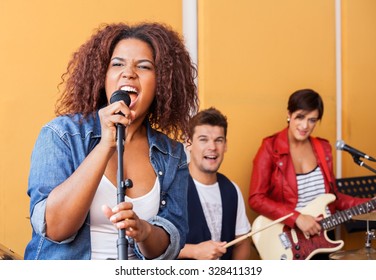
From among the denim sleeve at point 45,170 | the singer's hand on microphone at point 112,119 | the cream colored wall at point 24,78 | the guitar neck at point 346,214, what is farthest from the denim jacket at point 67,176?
the guitar neck at point 346,214

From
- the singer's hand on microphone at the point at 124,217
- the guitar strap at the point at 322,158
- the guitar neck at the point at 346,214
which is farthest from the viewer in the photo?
the guitar strap at the point at 322,158

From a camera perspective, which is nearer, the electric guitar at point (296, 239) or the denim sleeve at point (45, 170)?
the denim sleeve at point (45, 170)

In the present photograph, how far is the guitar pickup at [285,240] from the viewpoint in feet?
10.3

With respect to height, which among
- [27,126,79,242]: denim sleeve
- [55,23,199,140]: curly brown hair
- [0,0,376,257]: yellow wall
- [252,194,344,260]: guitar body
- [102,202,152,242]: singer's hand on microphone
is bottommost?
[252,194,344,260]: guitar body

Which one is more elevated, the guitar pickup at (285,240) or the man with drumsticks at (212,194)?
the man with drumsticks at (212,194)

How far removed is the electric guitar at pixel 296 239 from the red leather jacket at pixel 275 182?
2.7 inches

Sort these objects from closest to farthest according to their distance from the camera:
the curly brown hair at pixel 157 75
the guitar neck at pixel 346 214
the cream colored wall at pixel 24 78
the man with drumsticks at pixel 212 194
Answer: the curly brown hair at pixel 157 75 → the cream colored wall at pixel 24 78 → the man with drumsticks at pixel 212 194 → the guitar neck at pixel 346 214

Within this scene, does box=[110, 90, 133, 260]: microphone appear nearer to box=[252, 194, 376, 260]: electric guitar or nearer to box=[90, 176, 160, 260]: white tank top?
box=[90, 176, 160, 260]: white tank top

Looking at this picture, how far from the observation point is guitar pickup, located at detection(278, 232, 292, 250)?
312cm

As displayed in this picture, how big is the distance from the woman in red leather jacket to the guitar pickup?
2.4 inches

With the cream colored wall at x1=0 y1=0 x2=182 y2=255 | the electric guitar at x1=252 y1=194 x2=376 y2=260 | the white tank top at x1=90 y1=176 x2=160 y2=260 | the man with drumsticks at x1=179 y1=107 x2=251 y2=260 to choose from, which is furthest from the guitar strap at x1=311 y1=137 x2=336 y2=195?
the white tank top at x1=90 y1=176 x2=160 y2=260

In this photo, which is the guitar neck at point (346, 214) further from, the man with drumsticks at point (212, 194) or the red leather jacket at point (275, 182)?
the man with drumsticks at point (212, 194)

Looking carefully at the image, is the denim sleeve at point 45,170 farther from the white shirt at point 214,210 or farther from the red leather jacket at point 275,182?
the red leather jacket at point 275,182

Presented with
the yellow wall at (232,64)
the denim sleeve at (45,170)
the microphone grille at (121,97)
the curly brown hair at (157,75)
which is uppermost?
the yellow wall at (232,64)
